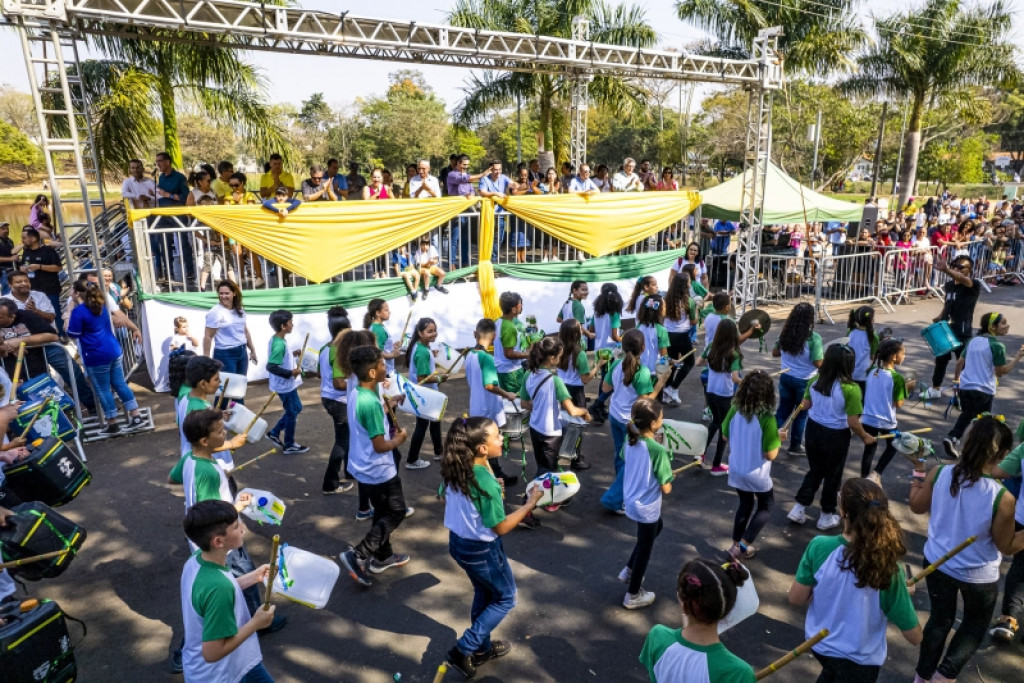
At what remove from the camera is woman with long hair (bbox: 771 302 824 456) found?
21.7ft

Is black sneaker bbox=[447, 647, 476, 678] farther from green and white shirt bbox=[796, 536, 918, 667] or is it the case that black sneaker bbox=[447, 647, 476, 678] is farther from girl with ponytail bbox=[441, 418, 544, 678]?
green and white shirt bbox=[796, 536, 918, 667]

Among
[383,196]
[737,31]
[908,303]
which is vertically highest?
[737,31]

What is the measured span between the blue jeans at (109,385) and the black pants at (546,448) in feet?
16.6

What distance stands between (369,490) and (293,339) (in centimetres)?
533

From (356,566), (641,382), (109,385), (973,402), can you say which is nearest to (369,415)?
(356,566)

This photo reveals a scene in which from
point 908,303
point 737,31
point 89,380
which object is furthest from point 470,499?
point 737,31

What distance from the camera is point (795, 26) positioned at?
71.3 feet

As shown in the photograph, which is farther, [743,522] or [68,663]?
[743,522]

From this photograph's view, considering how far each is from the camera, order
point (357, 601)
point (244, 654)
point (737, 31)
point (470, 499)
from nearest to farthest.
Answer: point (244, 654)
point (470, 499)
point (357, 601)
point (737, 31)

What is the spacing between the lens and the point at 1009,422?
8.05 m

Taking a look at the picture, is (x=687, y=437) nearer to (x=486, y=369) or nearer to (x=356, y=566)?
(x=486, y=369)

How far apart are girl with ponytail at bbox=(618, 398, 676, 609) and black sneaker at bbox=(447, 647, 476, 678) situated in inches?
52.7

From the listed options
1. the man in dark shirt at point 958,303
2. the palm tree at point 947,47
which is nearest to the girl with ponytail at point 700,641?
the man in dark shirt at point 958,303

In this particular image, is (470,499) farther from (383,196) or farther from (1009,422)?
(383,196)
